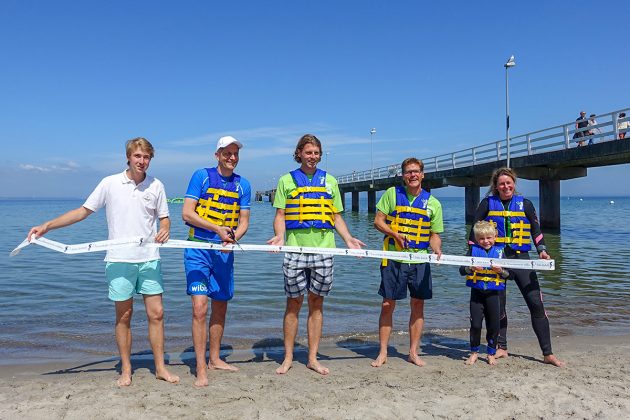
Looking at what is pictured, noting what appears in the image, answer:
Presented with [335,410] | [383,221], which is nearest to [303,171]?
[383,221]

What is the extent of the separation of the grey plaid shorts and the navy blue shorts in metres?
0.61

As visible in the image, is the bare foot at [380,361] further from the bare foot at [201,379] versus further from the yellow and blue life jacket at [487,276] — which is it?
the bare foot at [201,379]

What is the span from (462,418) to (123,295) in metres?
2.69

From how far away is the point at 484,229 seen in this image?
4.62 metres

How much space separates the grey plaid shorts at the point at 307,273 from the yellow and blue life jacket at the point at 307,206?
28cm

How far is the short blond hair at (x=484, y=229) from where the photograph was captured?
15.1ft

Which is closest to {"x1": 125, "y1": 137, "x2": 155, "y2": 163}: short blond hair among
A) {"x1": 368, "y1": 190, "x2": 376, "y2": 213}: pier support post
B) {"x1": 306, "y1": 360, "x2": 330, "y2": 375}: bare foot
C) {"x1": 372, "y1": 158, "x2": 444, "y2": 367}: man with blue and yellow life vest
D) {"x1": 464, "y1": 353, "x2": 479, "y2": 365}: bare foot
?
{"x1": 372, "y1": 158, "x2": 444, "y2": 367}: man with blue and yellow life vest

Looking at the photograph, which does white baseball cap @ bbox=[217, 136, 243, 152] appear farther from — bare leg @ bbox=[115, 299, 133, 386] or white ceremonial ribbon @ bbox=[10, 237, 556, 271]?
bare leg @ bbox=[115, 299, 133, 386]

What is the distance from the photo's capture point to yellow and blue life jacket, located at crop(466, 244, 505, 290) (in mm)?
4609

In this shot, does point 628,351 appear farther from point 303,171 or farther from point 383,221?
point 303,171

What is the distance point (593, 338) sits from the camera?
5.86 m

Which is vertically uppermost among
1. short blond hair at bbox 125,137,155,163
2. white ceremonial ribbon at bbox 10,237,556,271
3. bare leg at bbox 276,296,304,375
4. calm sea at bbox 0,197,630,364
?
Answer: short blond hair at bbox 125,137,155,163

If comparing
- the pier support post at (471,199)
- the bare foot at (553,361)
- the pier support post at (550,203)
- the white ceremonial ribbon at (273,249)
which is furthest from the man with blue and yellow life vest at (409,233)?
the pier support post at (471,199)

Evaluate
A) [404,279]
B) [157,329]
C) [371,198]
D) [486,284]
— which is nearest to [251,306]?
[157,329]
